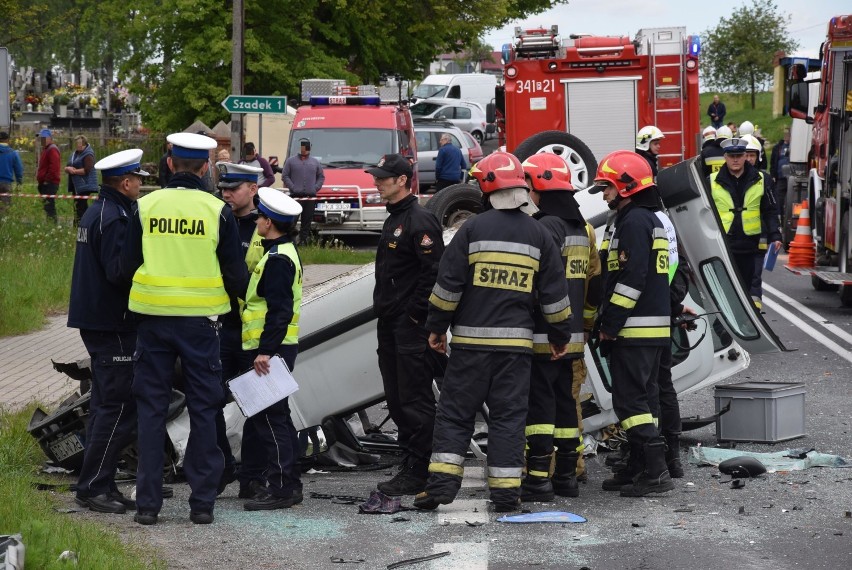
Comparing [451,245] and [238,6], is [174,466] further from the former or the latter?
[238,6]

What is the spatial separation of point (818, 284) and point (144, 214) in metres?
12.5

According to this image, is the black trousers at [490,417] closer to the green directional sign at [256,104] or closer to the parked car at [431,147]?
the green directional sign at [256,104]

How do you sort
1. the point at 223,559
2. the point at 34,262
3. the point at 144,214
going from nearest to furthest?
the point at 223,559 → the point at 144,214 → the point at 34,262

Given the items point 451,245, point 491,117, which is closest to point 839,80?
point 491,117

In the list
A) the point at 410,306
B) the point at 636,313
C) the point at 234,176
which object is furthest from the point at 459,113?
the point at 410,306

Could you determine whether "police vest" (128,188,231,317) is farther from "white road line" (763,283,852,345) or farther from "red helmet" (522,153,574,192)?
"white road line" (763,283,852,345)

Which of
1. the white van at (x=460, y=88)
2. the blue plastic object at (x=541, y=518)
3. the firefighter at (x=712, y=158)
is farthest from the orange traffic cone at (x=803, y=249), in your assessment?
the white van at (x=460, y=88)

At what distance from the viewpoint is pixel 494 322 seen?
670 cm

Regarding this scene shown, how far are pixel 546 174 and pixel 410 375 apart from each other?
1.31 metres

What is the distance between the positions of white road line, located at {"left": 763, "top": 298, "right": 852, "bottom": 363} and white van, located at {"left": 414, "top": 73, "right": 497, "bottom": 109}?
109 ft

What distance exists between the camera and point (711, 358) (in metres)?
8.27

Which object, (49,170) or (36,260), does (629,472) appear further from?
(49,170)

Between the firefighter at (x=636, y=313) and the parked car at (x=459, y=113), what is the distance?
36.2 m

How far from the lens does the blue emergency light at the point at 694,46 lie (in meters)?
17.1
